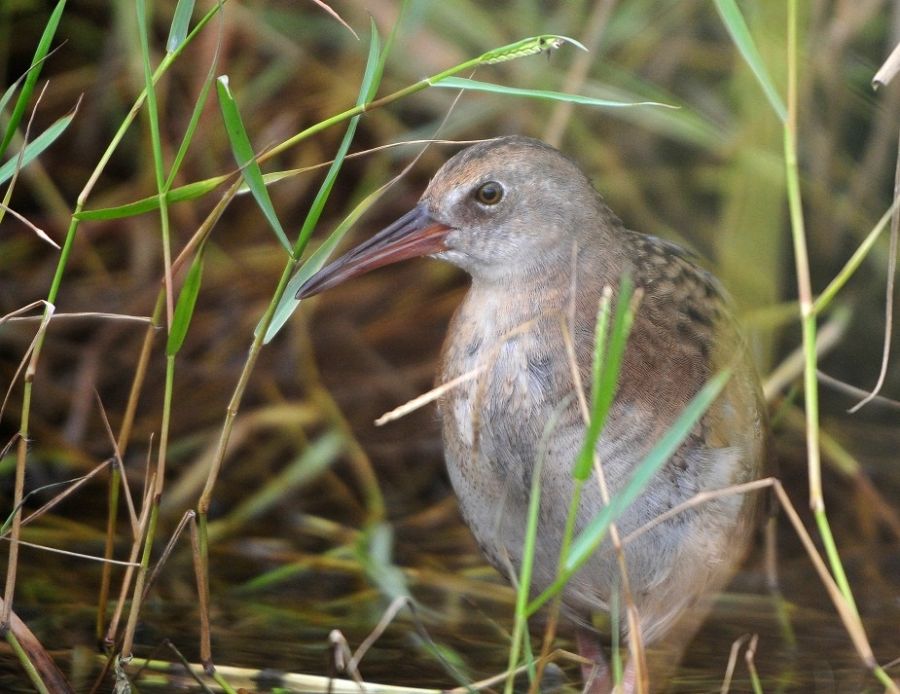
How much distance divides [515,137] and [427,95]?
1570 millimetres

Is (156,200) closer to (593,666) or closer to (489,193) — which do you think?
(489,193)

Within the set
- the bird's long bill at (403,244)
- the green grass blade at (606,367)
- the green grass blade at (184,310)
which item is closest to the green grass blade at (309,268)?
the green grass blade at (184,310)

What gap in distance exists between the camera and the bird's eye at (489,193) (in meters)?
2.55

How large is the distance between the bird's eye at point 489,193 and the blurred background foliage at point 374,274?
0.84 meters

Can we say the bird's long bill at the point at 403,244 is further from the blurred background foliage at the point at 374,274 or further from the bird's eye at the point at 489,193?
the blurred background foliage at the point at 374,274

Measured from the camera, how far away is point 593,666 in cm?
281

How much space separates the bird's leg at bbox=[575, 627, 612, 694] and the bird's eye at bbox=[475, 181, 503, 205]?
92 cm

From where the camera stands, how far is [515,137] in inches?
102

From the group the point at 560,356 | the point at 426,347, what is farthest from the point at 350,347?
the point at 560,356

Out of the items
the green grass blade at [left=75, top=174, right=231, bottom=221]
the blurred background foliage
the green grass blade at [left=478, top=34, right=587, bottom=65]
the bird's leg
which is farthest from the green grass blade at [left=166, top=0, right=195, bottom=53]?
the bird's leg

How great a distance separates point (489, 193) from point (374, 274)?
1.81 meters

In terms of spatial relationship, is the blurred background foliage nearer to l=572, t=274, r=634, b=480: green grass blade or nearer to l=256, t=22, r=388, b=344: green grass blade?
l=256, t=22, r=388, b=344: green grass blade

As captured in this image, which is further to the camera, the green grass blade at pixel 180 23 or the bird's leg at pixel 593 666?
the bird's leg at pixel 593 666

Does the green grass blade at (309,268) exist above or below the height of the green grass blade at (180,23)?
below
